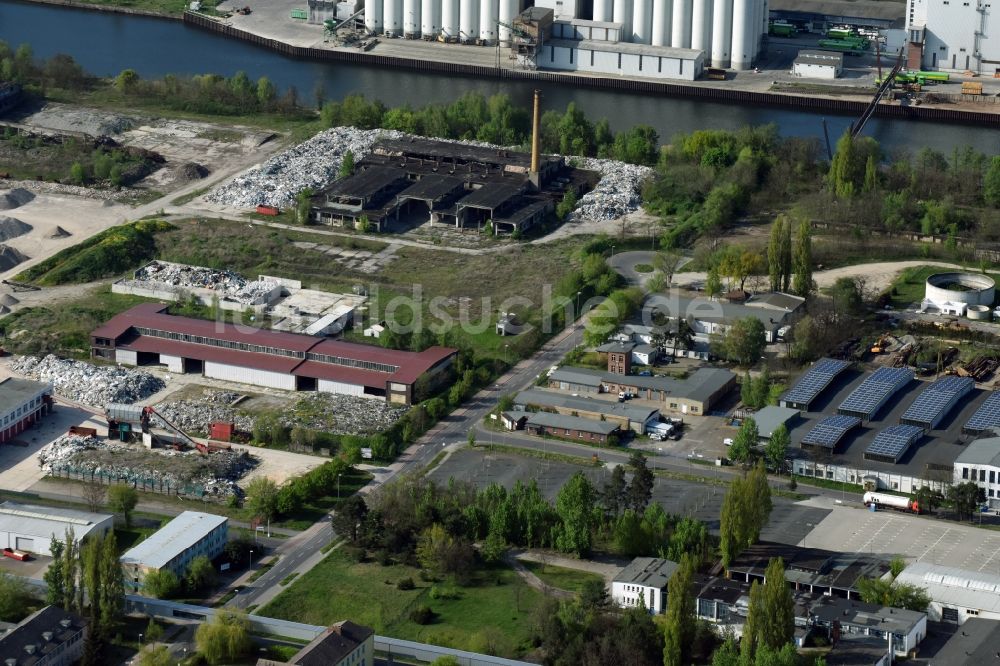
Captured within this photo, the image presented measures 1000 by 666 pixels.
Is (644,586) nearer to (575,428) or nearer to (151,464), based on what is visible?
(575,428)

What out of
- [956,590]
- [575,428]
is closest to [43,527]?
[575,428]

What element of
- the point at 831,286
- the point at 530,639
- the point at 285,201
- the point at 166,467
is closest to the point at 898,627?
the point at 530,639

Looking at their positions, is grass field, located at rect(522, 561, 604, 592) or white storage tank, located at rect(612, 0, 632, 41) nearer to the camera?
grass field, located at rect(522, 561, 604, 592)

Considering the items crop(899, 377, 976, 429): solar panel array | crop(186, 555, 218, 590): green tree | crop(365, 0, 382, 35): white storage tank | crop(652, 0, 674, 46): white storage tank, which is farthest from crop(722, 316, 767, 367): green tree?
crop(365, 0, 382, 35): white storage tank

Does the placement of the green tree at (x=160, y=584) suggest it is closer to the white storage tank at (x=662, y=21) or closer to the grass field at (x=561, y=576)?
the grass field at (x=561, y=576)

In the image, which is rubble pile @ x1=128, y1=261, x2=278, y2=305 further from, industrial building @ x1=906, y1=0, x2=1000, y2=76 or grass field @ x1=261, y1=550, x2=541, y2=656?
industrial building @ x1=906, y1=0, x2=1000, y2=76

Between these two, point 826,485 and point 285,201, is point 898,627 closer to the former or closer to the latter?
point 826,485
